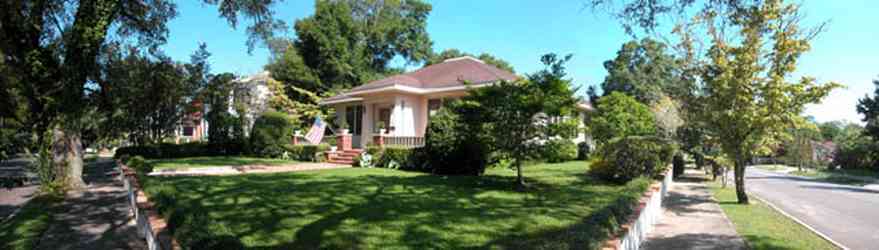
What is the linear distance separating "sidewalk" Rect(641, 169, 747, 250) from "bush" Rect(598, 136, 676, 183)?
1.32m

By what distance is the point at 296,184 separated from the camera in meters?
9.42

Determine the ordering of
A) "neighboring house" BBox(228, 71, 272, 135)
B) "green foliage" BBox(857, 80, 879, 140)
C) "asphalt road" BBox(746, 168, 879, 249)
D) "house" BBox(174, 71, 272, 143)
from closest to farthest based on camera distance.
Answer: "asphalt road" BBox(746, 168, 879, 249), "house" BBox(174, 71, 272, 143), "neighboring house" BBox(228, 71, 272, 135), "green foliage" BBox(857, 80, 879, 140)

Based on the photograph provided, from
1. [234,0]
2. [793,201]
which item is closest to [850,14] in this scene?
[793,201]

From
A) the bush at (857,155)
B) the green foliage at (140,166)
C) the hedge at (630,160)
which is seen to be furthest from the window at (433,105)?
the bush at (857,155)

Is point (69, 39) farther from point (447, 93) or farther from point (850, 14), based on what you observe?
point (850, 14)

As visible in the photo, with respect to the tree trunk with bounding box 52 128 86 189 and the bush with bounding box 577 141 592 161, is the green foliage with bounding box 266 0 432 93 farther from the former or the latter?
the tree trunk with bounding box 52 128 86 189

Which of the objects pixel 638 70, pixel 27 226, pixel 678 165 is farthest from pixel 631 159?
pixel 638 70

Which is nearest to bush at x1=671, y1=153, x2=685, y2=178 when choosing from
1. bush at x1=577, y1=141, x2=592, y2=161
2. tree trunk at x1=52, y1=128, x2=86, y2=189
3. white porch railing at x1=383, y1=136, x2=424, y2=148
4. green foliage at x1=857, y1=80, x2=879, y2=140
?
bush at x1=577, y1=141, x2=592, y2=161

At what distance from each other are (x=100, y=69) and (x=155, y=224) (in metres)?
9.82

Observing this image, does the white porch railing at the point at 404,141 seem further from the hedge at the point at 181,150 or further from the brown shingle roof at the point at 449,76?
the hedge at the point at 181,150

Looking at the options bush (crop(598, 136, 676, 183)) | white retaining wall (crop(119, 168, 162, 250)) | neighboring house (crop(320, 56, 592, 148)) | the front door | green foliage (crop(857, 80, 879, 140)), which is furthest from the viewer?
green foliage (crop(857, 80, 879, 140))

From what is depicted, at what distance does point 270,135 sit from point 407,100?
21.1 ft

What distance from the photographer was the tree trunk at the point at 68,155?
31.1 ft

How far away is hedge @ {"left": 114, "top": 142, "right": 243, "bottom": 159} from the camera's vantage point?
1959 centimetres
